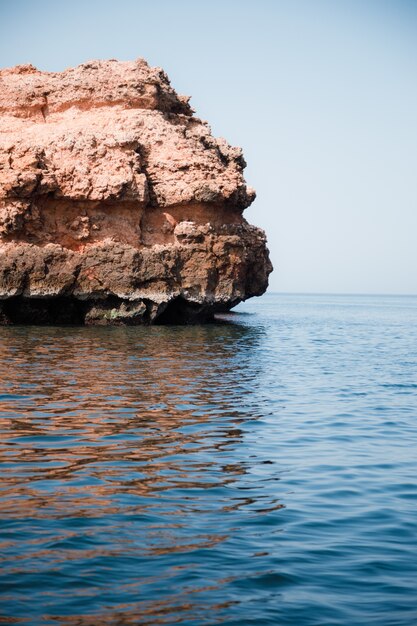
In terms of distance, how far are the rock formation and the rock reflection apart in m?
15.7

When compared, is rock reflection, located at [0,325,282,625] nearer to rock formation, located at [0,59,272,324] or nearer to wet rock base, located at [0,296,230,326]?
rock formation, located at [0,59,272,324]

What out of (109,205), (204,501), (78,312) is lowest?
(204,501)

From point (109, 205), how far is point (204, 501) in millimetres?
29002

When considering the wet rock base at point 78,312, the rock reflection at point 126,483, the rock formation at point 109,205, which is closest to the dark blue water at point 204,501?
the rock reflection at point 126,483

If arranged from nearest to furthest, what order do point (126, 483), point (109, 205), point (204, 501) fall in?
point (204, 501), point (126, 483), point (109, 205)

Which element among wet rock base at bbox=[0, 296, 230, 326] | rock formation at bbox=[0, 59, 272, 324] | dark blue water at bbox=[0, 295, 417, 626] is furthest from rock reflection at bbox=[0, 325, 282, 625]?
wet rock base at bbox=[0, 296, 230, 326]

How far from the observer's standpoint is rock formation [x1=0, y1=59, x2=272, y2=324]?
34.0 metres

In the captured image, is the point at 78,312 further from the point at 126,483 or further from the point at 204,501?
the point at 204,501

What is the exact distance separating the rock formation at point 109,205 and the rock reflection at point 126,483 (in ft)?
51.4

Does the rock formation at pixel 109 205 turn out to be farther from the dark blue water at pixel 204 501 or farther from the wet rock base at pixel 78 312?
the dark blue water at pixel 204 501

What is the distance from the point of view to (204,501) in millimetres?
8125

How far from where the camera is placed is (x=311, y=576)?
624cm

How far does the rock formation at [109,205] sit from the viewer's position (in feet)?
112

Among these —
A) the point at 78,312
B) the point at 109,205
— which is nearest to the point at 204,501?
the point at 109,205
